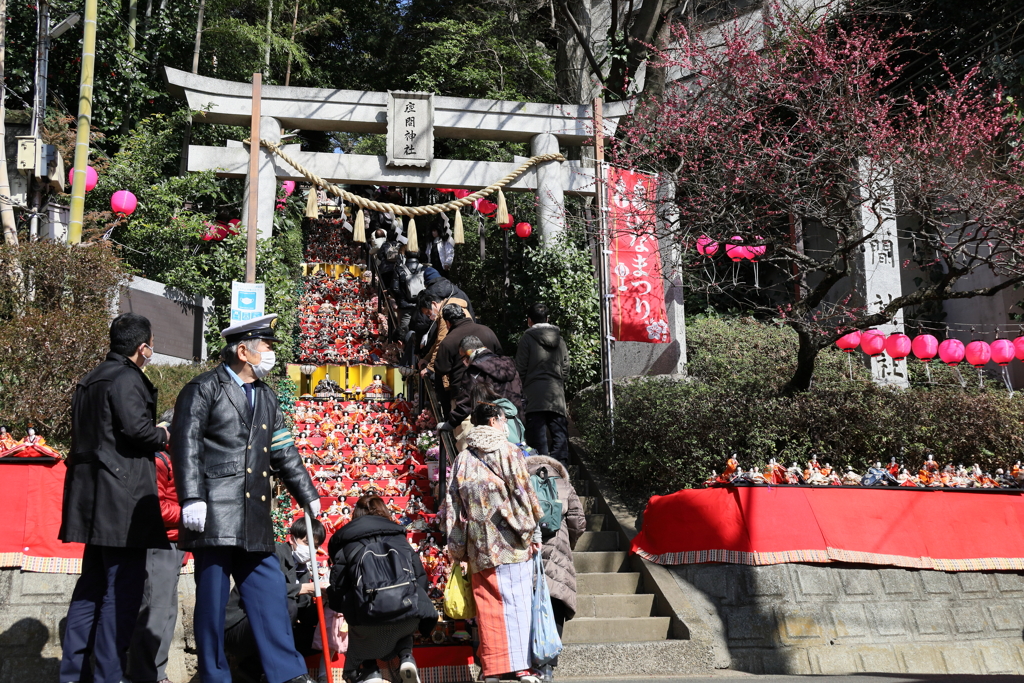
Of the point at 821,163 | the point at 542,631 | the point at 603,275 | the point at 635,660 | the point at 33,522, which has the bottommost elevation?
the point at 635,660

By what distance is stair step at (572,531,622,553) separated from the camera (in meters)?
7.88

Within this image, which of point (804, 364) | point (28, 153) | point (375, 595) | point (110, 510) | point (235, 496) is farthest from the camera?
point (28, 153)

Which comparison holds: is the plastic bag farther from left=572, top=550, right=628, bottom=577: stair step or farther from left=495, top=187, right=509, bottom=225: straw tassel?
left=495, top=187, right=509, bottom=225: straw tassel

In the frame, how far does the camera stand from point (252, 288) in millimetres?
10109

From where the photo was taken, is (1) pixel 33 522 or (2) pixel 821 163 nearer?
(1) pixel 33 522

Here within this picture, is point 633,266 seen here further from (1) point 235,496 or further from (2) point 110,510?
(2) point 110,510

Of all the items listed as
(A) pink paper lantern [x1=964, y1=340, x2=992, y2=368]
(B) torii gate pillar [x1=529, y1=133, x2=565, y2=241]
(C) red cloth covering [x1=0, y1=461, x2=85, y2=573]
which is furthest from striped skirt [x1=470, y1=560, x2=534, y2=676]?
(A) pink paper lantern [x1=964, y1=340, x2=992, y2=368]

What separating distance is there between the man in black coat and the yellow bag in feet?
6.04

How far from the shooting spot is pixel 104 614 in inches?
171

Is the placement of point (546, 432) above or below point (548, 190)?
below

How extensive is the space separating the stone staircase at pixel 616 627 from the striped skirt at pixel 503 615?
3.01ft

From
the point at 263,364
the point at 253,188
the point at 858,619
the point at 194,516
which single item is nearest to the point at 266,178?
the point at 253,188

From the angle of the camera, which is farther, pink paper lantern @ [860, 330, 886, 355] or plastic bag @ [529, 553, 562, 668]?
pink paper lantern @ [860, 330, 886, 355]

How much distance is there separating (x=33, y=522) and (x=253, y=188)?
651 cm
